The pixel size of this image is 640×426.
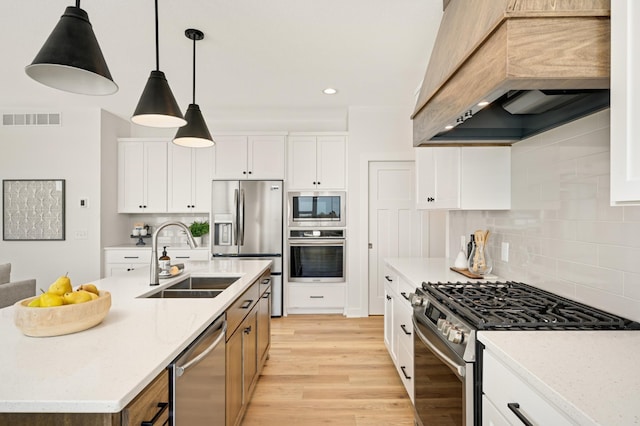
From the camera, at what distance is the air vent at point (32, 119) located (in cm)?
459

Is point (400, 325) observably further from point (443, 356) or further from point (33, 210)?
point (33, 210)

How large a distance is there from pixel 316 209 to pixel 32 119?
3934mm

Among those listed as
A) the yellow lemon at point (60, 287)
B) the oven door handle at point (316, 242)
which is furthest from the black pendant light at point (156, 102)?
the oven door handle at point (316, 242)

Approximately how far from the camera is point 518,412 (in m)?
0.98

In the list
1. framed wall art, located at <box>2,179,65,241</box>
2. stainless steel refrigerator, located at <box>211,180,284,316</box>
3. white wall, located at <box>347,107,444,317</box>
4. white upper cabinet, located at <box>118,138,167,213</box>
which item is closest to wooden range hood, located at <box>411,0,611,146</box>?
white wall, located at <box>347,107,444,317</box>

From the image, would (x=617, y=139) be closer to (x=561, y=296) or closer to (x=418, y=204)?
(x=561, y=296)

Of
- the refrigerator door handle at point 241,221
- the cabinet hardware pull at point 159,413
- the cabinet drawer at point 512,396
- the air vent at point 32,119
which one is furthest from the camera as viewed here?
the air vent at point 32,119

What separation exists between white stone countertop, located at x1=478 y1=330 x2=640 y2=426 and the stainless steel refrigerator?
137 inches

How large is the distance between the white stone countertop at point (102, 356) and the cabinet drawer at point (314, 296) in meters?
2.90

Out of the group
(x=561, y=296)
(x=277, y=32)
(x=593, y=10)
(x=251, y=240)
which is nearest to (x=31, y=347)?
(x=593, y=10)

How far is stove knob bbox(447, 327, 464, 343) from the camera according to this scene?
1343 millimetres

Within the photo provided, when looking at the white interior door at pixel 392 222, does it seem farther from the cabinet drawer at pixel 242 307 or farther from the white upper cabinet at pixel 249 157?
the cabinet drawer at pixel 242 307

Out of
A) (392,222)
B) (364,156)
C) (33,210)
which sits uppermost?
(364,156)

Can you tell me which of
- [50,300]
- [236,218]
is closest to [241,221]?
[236,218]
